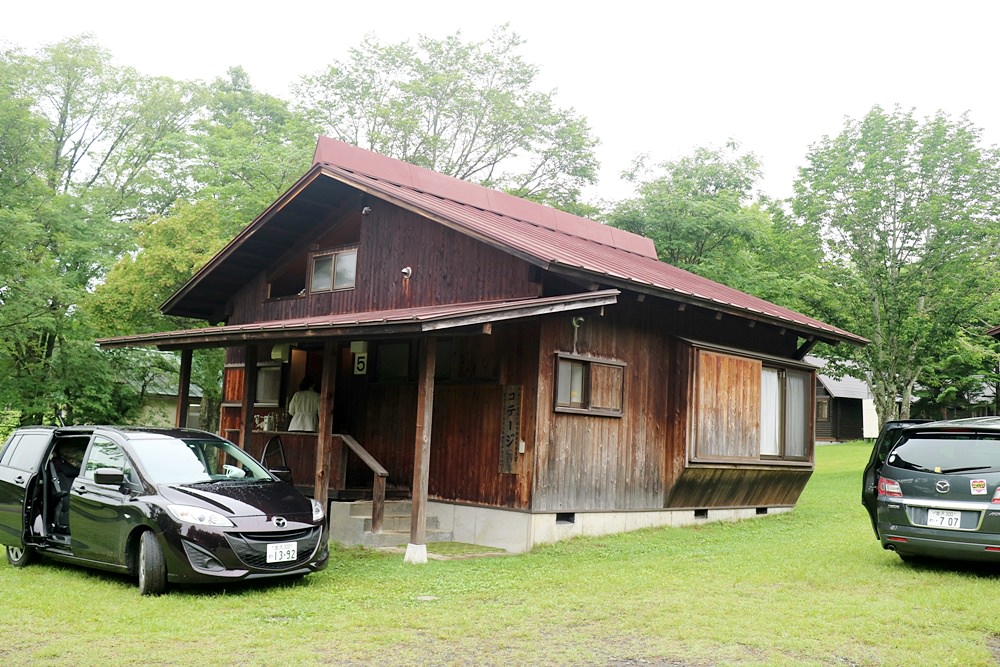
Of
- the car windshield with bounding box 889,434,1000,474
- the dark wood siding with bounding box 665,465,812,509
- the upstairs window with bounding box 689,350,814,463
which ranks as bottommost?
the dark wood siding with bounding box 665,465,812,509

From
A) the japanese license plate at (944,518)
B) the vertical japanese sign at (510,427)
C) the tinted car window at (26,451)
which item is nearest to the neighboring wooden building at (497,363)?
the vertical japanese sign at (510,427)

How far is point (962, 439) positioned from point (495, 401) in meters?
5.44

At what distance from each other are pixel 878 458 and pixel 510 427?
171 inches

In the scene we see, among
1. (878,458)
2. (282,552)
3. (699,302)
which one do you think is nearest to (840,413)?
(699,302)

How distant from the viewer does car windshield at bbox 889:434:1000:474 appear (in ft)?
27.9

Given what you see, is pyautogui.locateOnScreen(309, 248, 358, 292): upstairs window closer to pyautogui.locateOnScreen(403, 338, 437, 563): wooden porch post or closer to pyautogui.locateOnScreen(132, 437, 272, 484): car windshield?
pyautogui.locateOnScreen(403, 338, 437, 563): wooden porch post

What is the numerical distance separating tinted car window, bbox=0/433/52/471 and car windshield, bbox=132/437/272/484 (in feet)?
5.23

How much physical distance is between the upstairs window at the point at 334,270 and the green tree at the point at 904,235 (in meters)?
12.7

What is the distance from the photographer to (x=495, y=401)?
11.6 m

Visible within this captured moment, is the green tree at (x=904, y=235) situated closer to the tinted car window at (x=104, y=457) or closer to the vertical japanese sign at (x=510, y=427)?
the vertical japanese sign at (x=510, y=427)

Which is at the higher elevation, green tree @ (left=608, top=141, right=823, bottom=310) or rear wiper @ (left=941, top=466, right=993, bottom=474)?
green tree @ (left=608, top=141, right=823, bottom=310)

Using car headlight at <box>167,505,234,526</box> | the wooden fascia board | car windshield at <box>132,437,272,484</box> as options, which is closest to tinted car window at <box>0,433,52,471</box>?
car windshield at <box>132,437,272,484</box>

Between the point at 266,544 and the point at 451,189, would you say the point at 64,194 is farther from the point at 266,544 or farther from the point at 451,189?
the point at 266,544

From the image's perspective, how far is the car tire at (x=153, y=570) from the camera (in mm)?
7953
